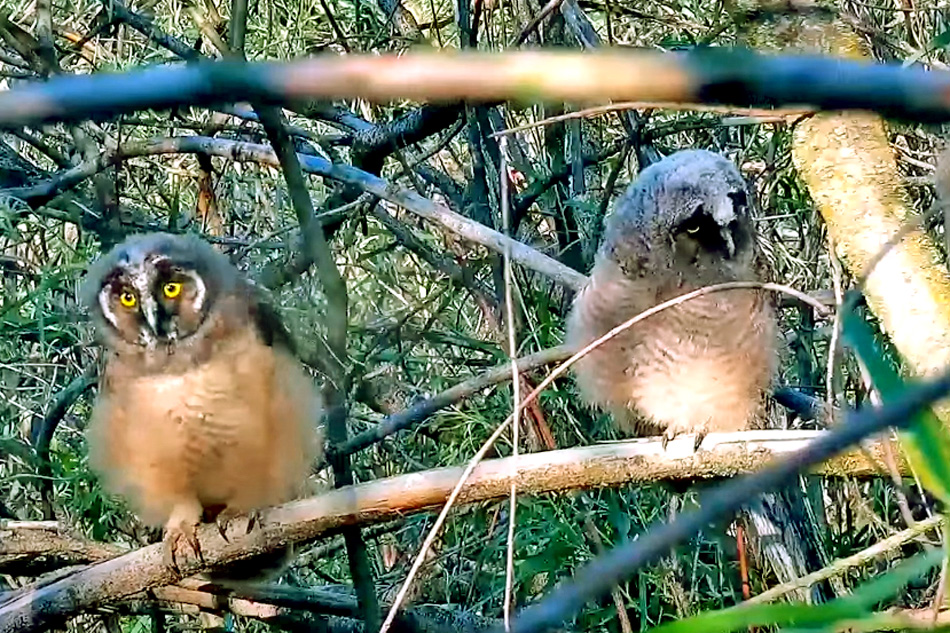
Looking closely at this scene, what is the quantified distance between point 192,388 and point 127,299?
9.3 inches

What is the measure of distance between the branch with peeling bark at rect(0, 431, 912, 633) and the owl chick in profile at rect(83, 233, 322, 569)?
0.38 m

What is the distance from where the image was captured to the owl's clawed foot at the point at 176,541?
7.24 feet

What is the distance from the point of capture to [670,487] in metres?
2.43

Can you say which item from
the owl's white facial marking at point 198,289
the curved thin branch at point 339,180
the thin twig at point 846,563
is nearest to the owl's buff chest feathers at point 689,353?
the curved thin branch at point 339,180

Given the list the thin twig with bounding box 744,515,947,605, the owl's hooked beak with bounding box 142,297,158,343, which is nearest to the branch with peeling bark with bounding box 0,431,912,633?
the thin twig with bounding box 744,515,947,605

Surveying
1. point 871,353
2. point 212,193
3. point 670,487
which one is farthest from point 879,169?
point 212,193

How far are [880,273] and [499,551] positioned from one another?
4.69ft

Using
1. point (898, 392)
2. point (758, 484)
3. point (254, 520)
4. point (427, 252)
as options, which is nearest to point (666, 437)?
point (254, 520)

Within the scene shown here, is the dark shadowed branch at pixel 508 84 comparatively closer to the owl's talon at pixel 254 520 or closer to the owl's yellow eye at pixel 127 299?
the owl's talon at pixel 254 520

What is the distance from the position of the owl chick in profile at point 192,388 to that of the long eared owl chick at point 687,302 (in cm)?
66

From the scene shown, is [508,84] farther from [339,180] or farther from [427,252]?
[427,252]

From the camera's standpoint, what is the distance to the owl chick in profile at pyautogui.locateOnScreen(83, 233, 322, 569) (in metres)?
2.58

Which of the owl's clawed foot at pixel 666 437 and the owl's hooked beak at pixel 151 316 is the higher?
the owl's hooked beak at pixel 151 316

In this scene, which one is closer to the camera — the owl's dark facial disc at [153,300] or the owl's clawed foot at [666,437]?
the owl's clawed foot at [666,437]
